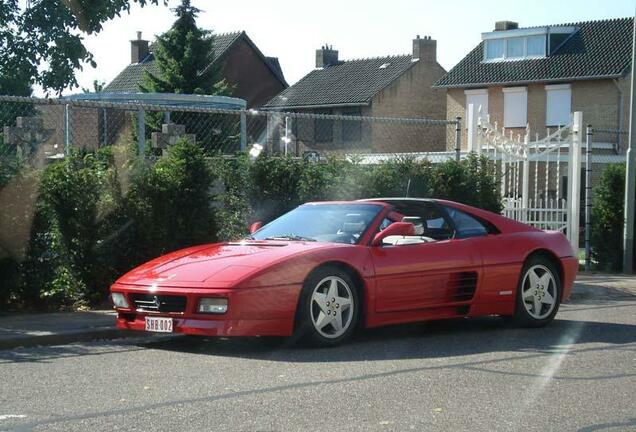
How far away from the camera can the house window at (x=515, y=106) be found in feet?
167

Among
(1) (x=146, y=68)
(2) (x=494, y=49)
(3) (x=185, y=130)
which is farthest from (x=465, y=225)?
(1) (x=146, y=68)

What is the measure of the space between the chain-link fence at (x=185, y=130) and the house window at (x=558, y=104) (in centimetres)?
449

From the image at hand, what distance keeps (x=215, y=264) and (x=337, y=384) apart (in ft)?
7.63

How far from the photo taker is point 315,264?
9.77 metres

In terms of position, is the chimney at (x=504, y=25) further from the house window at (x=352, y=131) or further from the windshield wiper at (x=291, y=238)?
the windshield wiper at (x=291, y=238)

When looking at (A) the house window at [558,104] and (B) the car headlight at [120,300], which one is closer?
(B) the car headlight at [120,300]

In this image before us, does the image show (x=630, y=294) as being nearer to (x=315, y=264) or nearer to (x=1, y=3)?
(x=315, y=264)

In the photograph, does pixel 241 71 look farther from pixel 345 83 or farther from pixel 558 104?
pixel 558 104

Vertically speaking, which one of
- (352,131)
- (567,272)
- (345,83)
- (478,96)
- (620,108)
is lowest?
(567,272)

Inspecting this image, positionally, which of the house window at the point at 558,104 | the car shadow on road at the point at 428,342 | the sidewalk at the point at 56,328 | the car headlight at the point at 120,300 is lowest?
the car shadow on road at the point at 428,342

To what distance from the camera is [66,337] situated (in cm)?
1030

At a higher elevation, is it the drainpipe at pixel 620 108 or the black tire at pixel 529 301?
the drainpipe at pixel 620 108

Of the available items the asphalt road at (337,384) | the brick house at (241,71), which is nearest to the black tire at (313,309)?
the asphalt road at (337,384)

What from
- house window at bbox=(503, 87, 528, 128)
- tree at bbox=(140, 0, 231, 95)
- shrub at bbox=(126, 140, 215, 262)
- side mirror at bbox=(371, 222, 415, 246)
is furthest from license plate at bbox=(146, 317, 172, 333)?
tree at bbox=(140, 0, 231, 95)
